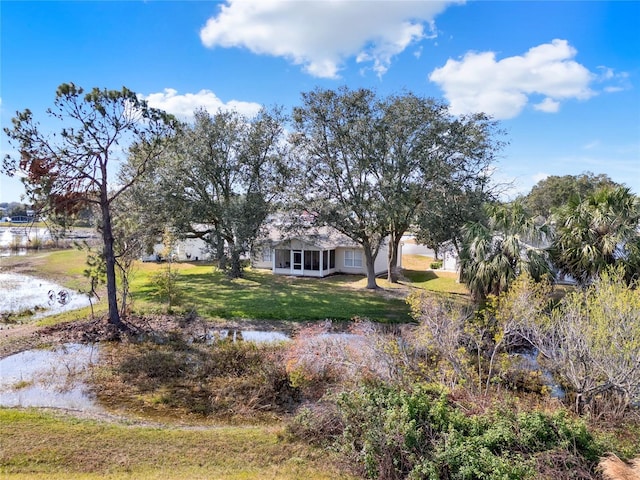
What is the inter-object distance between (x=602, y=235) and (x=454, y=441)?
1147cm

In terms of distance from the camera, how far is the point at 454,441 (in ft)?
21.1

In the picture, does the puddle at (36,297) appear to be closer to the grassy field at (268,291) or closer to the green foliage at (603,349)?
the grassy field at (268,291)

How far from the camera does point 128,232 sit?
20.1 metres

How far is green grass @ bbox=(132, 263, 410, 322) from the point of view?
18.3 metres

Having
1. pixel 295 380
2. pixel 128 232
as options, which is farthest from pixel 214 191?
pixel 295 380

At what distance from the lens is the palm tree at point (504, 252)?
14320mm

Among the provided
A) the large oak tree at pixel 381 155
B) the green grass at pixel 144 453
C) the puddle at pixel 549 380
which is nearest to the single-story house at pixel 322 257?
the large oak tree at pixel 381 155

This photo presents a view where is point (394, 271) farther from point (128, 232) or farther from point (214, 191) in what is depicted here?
point (128, 232)

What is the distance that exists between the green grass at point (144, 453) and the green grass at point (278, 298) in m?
9.84

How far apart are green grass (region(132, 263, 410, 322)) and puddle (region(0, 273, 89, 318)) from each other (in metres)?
3.12

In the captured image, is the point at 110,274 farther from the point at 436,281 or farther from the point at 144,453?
the point at 436,281

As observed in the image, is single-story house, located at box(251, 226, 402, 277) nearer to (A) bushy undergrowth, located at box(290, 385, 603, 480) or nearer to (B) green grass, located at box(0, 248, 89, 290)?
(B) green grass, located at box(0, 248, 89, 290)

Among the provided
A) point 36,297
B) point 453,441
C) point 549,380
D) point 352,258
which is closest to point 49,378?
point 453,441

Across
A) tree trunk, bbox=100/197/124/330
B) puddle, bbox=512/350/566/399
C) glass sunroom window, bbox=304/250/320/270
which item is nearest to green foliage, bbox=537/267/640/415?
puddle, bbox=512/350/566/399
